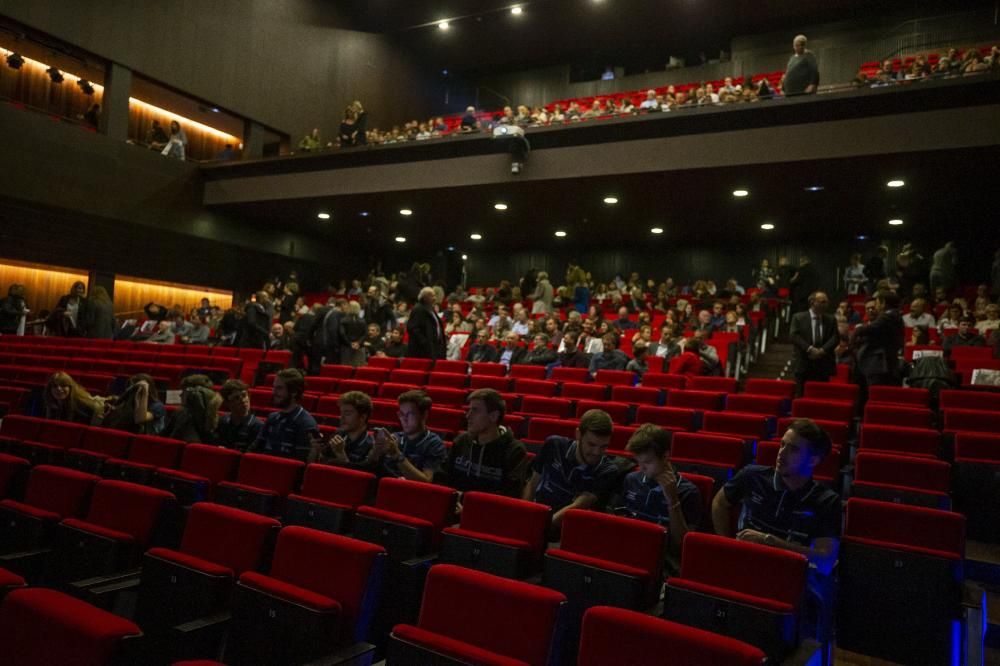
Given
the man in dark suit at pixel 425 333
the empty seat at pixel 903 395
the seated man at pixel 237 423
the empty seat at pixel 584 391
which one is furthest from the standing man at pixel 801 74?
the seated man at pixel 237 423

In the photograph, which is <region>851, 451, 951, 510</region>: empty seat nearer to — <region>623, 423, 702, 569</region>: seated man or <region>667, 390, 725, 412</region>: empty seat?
<region>623, 423, 702, 569</region>: seated man

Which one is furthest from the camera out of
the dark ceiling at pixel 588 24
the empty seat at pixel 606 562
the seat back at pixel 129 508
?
the dark ceiling at pixel 588 24

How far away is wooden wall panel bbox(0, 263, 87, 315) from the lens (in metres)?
10.2

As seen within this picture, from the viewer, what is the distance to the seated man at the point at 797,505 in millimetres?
2193

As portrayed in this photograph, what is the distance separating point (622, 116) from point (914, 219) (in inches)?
195

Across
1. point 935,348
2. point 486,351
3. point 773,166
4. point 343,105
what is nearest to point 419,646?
point 486,351

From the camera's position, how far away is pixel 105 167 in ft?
33.7

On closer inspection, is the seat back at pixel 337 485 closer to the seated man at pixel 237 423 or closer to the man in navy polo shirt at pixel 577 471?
the man in navy polo shirt at pixel 577 471

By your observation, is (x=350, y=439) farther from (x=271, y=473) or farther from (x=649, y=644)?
(x=649, y=644)

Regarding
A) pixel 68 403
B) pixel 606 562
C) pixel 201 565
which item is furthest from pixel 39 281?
pixel 606 562

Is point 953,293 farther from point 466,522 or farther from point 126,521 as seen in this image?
point 126,521

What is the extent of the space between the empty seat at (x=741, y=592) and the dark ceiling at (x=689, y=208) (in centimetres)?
651

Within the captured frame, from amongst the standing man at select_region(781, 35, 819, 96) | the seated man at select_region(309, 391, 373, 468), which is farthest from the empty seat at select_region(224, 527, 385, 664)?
the standing man at select_region(781, 35, 819, 96)

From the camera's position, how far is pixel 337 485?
9.31 feet
